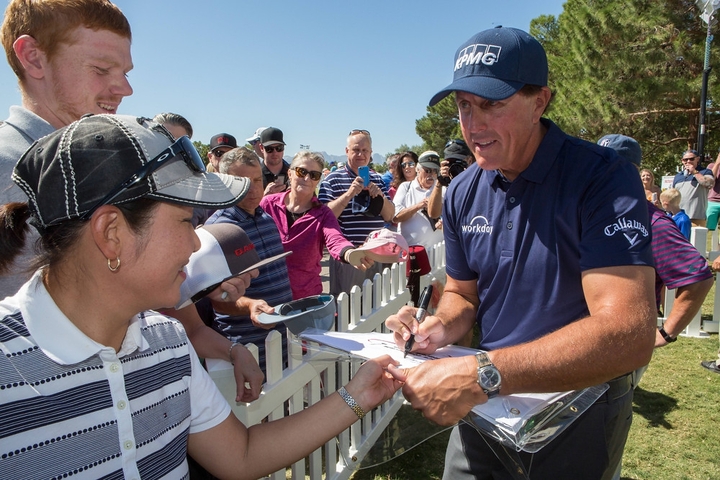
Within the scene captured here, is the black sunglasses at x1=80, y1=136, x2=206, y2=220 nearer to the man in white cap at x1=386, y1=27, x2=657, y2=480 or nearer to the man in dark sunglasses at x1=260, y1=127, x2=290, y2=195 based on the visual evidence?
the man in white cap at x1=386, y1=27, x2=657, y2=480

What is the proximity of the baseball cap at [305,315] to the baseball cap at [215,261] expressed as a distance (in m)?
0.24

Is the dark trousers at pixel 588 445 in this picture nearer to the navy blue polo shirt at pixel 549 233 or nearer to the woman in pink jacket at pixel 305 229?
the navy blue polo shirt at pixel 549 233

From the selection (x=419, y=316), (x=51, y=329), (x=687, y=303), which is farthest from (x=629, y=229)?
(x=687, y=303)

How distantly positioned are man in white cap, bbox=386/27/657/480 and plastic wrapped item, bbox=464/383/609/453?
44 mm

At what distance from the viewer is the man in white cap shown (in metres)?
1.44

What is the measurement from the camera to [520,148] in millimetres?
1797

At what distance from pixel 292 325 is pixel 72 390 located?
841mm

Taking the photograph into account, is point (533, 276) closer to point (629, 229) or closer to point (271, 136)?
point (629, 229)

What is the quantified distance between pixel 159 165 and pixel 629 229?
139cm

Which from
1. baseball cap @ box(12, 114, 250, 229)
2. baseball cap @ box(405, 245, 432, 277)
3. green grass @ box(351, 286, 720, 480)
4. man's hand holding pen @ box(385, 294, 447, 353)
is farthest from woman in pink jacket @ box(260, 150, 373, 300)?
baseball cap @ box(12, 114, 250, 229)

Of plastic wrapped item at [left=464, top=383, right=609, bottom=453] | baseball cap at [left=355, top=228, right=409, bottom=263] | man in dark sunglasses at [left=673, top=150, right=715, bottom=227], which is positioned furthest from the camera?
man in dark sunglasses at [left=673, top=150, right=715, bottom=227]

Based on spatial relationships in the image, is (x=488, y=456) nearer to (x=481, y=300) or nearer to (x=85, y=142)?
(x=481, y=300)

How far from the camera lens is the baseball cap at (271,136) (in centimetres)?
605

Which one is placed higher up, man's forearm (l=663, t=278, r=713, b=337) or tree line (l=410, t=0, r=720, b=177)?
tree line (l=410, t=0, r=720, b=177)
